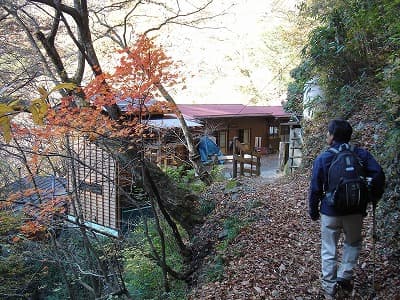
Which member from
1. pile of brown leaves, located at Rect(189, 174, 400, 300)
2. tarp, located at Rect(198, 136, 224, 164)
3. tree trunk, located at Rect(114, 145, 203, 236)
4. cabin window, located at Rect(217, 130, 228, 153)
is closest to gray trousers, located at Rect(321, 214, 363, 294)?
pile of brown leaves, located at Rect(189, 174, 400, 300)

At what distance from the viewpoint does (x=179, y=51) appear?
51.2 feet

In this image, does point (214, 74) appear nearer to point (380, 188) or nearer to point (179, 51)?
point (179, 51)

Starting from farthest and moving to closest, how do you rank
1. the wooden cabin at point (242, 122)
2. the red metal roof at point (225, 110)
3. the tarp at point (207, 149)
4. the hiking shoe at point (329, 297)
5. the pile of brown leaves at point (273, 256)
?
the wooden cabin at point (242, 122) → the red metal roof at point (225, 110) → the tarp at point (207, 149) → the pile of brown leaves at point (273, 256) → the hiking shoe at point (329, 297)

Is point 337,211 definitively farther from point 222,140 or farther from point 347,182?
point 222,140

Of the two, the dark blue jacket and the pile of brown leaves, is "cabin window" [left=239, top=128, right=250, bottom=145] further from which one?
the dark blue jacket

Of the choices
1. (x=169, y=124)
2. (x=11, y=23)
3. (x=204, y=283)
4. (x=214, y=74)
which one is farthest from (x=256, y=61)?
(x=204, y=283)

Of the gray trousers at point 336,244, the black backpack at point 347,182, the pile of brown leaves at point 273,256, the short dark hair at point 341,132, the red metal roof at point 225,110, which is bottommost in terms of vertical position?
the pile of brown leaves at point 273,256

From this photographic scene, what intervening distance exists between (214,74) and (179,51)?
3.48m

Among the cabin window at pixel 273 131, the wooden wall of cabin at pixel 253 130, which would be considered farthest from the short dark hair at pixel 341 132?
the cabin window at pixel 273 131

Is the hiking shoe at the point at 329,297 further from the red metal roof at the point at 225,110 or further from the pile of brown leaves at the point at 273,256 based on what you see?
the red metal roof at the point at 225,110

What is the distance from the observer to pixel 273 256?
501cm

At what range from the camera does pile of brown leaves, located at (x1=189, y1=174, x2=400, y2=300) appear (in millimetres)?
3781

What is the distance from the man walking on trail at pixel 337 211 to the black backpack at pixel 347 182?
2cm

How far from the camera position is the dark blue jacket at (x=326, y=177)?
10.2 ft
